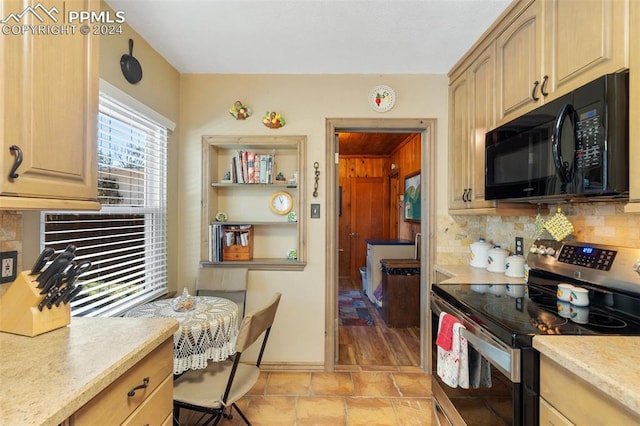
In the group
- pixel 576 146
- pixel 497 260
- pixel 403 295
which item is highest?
pixel 576 146

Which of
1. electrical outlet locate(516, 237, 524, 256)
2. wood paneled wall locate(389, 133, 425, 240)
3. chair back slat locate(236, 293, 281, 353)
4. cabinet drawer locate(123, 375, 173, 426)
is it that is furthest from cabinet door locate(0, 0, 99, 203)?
wood paneled wall locate(389, 133, 425, 240)

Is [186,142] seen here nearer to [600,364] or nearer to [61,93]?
[61,93]

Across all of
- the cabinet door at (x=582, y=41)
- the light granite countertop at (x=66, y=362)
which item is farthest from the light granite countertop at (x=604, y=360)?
the light granite countertop at (x=66, y=362)

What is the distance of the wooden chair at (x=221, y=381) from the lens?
143cm

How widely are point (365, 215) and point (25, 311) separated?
5.11 m

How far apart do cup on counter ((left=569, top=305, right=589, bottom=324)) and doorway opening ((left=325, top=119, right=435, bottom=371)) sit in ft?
3.98

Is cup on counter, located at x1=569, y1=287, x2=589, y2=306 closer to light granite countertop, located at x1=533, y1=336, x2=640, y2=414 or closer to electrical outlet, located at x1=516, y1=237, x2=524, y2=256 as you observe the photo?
light granite countertop, located at x1=533, y1=336, x2=640, y2=414

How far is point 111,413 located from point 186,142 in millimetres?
2119

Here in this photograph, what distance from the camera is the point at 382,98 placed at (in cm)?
246

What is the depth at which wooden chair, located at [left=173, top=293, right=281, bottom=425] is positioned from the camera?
1.43m

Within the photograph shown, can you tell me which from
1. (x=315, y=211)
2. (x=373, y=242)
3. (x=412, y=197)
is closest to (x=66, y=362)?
(x=315, y=211)

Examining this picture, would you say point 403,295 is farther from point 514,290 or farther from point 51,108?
point 51,108

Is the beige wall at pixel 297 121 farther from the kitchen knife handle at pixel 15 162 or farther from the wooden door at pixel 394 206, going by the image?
the wooden door at pixel 394 206

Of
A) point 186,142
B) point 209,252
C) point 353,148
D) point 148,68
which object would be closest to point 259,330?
point 209,252
